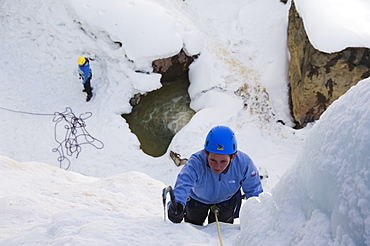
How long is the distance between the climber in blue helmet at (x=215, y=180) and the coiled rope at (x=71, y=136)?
5.03 metres

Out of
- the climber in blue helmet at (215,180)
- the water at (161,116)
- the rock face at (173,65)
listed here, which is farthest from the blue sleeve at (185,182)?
the rock face at (173,65)

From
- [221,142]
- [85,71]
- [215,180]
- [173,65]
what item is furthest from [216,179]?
[173,65]

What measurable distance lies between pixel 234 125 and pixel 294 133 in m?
1.48

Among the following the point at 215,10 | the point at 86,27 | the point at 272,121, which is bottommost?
the point at 272,121

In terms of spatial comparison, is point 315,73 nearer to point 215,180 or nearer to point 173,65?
point 173,65

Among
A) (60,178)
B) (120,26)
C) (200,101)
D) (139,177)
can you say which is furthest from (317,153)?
(120,26)

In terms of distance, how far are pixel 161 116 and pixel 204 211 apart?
561cm

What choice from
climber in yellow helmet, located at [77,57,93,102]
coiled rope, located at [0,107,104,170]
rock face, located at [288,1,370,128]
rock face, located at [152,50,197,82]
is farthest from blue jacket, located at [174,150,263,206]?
rock face, located at [152,50,197,82]

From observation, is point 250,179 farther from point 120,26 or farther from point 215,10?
point 215,10

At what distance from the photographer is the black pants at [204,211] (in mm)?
3334

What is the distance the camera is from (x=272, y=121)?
8.62 meters

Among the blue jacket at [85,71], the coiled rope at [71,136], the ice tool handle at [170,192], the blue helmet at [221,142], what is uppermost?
the blue helmet at [221,142]

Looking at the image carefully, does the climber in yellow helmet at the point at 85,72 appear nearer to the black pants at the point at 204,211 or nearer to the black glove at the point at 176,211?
the black pants at the point at 204,211

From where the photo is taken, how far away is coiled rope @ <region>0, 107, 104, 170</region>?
784cm
